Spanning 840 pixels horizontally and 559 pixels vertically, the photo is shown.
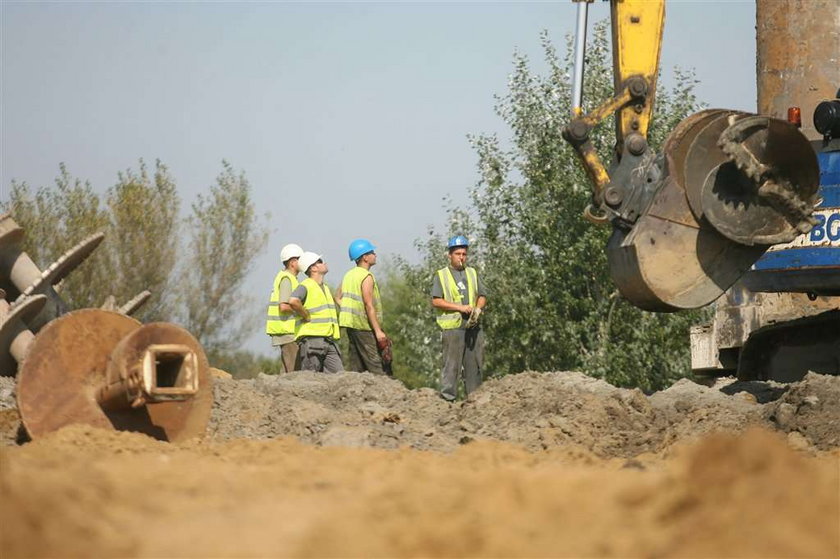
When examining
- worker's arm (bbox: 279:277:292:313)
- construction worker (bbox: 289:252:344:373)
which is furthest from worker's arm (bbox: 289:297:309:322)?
worker's arm (bbox: 279:277:292:313)

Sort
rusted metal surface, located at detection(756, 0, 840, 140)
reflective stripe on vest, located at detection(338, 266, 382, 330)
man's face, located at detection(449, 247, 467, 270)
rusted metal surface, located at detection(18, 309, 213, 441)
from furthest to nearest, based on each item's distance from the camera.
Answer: reflective stripe on vest, located at detection(338, 266, 382, 330)
man's face, located at detection(449, 247, 467, 270)
rusted metal surface, located at detection(756, 0, 840, 140)
rusted metal surface, located at detection(18, 309, 213, 441)

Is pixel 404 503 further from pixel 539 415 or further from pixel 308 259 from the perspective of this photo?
pixel 308 259

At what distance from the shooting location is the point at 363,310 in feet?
→ 49.2

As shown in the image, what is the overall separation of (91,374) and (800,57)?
8.41m

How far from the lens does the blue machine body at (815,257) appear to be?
10.6 m

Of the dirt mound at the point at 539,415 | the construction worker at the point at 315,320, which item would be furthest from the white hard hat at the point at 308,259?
the dirt mound at the point at 539,415

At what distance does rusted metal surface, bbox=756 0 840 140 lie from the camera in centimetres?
1374

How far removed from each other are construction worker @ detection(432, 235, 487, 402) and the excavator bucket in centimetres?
432

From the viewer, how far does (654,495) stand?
5008mm

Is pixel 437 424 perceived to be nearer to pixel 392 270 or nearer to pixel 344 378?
pixel 344 378

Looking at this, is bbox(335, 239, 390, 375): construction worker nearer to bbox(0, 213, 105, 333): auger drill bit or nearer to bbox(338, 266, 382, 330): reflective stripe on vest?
bbox(338, 266, 382, 330): reflective stripe on vest

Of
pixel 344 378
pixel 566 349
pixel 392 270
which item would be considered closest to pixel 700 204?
pixel 344 378

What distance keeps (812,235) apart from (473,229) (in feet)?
54.9

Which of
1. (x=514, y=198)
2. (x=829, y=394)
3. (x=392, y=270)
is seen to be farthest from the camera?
(x=392, y=270)
